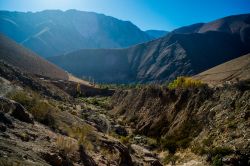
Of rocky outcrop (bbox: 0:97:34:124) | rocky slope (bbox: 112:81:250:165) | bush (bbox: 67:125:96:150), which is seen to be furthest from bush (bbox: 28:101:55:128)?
rocky slope (bbox: 112:81:250:165)

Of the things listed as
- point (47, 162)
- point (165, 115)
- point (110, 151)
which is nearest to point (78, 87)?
point (165, 115)

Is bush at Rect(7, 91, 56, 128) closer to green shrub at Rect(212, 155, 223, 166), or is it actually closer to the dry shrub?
the dry shrub

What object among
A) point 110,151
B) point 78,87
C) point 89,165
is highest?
point 89,165

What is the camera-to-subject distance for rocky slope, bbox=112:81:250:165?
23422mm

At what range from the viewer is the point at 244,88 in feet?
96.4

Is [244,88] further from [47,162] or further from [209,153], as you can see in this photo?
[47,162]

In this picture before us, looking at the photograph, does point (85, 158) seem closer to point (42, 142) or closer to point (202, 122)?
point (42, 142)

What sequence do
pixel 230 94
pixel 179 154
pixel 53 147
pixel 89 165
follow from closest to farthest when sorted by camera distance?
pixel 53 147 → pixel 89 165 → pixel 179 154 → pixel 230 94

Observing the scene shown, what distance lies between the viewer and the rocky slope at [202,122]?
2342cm

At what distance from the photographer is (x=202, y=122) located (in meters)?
30.0

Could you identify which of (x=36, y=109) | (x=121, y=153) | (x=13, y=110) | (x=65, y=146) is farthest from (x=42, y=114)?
(x=65, y=146)

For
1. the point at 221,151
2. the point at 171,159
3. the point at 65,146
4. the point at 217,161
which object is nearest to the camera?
the point at 65,146

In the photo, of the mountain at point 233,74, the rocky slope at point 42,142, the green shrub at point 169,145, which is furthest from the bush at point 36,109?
the mountain at point 233,74

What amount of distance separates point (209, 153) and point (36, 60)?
97.9m
